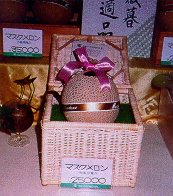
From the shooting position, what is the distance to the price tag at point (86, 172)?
88 cm

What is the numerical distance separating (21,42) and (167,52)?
16.8 inches

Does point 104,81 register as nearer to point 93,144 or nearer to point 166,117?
point 93,144

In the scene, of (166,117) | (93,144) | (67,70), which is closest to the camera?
(93,144)

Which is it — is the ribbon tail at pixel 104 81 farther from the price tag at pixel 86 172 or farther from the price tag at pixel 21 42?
the price tag at pixel 21 42

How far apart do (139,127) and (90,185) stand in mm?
183

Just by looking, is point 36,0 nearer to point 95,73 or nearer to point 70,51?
point 70,51

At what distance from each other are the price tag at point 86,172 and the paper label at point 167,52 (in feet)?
1.34

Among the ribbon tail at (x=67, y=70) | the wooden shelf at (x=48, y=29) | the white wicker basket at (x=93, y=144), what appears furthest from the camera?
the wooden shelf at (x=48, y=29)

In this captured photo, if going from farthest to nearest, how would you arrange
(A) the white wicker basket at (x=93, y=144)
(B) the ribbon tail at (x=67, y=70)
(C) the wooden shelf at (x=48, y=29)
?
1. (C) the wooden shelf at (x=48, y=29)
2. (B) the ribbon tail at (x=67, y=70)
3. (A) the white wicker basket at (x=93, y=144)

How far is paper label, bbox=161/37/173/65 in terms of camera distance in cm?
111

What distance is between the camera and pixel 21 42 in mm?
1120

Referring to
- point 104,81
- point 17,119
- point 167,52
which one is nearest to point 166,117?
point 167,52

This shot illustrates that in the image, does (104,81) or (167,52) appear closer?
(104,81)

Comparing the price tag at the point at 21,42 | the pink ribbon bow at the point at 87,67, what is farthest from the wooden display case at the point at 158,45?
the price tag at the point at 21,42
